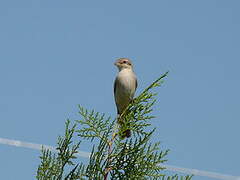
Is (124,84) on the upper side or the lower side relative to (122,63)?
lower

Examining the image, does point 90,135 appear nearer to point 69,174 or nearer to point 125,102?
point 69,174

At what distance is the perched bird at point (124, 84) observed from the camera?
9758mm

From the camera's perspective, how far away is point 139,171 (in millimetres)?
→ 4336

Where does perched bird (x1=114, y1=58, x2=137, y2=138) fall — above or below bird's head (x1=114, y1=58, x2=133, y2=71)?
below

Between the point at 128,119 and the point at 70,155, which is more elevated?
the point at 128,119

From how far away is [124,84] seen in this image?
33.0 feet

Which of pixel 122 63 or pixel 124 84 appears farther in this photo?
pixel 122 63

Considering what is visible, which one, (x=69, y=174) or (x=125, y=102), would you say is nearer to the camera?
(x=69, y=174)

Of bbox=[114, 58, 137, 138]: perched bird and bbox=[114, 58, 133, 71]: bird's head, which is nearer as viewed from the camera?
bbox=[114, 58, 137, 138]: perched bird

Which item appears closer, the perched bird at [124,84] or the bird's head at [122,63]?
the perched bird at [124,84]

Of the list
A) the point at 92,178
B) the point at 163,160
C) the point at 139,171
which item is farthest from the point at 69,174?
the point at 163,160

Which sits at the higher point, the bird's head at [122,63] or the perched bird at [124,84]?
the bird's head at [122,63]

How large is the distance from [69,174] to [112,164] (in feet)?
1.46

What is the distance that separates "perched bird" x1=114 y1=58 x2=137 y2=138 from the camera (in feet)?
32.0
